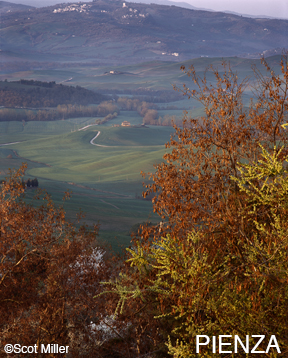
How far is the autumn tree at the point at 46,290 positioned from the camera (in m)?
12.6

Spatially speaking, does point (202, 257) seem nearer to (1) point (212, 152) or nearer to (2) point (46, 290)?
(1) point (212, 152)

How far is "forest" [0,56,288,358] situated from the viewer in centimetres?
553

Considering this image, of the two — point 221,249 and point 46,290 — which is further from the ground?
point 221,249

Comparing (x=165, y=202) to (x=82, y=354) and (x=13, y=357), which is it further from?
(x=13, y=357)

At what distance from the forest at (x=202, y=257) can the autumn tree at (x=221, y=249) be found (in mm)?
32

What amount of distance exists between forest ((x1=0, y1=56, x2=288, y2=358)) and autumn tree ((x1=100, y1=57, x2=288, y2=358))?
3cm

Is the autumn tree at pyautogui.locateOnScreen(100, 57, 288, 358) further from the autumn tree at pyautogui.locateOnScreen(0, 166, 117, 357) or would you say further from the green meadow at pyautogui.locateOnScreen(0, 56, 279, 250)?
the green meadow at pyautogui.locateOnScreen(0, 56, 279, 250)

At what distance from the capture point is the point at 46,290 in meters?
18.1

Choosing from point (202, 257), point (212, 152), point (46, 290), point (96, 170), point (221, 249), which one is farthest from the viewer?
point (96, 170)

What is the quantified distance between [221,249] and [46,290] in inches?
532

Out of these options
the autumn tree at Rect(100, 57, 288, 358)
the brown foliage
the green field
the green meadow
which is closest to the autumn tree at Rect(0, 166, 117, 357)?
the autumn tree at Rect(100, 57, 288, 358)

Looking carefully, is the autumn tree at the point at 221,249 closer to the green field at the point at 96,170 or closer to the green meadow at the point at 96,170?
the green field at the point at 96,170

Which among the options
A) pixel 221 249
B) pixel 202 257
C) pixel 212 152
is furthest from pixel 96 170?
pixel 202 257

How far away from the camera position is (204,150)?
35.7 ft
